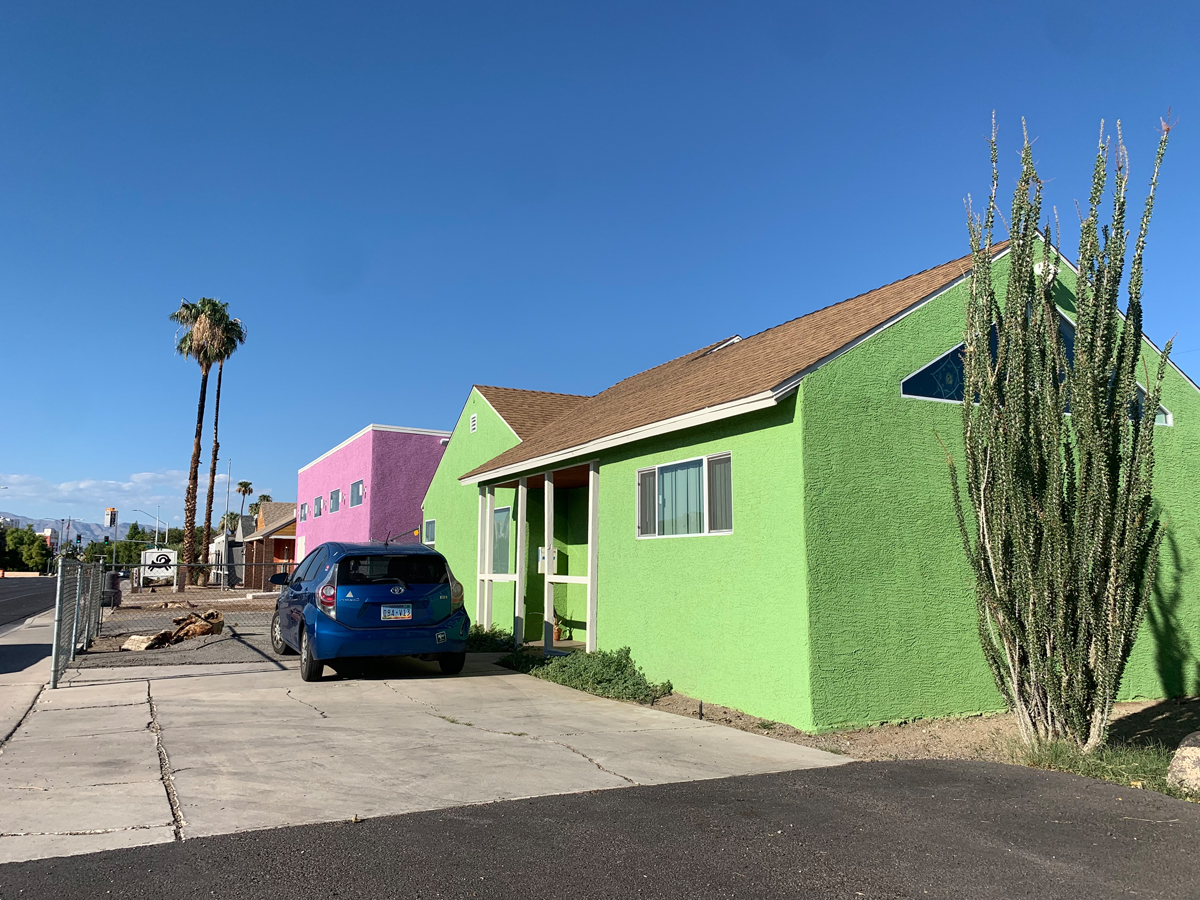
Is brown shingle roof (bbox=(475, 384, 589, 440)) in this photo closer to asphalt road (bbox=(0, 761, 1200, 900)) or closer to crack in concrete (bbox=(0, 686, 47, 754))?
crack in concrete (bbox=(0, 686, 47, 754))

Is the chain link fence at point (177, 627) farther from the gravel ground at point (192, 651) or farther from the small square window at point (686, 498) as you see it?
the small square window at point (686, 498)

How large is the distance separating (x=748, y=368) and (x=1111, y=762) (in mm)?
5310

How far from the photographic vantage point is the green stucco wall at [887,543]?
777cm

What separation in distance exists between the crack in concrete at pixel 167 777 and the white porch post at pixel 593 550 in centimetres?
513

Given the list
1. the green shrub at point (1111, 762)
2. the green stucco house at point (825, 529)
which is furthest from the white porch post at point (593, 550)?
the green shrub at point (1111, 762)

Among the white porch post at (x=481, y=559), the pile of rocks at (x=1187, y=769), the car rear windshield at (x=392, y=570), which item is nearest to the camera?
the pile of rocks at (x=1187, y=769)

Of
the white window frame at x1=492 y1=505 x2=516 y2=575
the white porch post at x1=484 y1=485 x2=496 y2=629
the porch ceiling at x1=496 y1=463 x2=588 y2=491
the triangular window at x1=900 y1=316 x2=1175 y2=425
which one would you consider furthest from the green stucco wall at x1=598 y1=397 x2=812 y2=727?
the white porch post at x1=484 y1=485 x2=496 y2=629

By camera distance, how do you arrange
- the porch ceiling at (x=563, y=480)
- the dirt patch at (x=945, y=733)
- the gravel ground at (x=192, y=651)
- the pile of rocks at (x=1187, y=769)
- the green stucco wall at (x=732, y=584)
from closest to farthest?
the pile of rocks at (x=1187, y=769) < the dirt patch at (x=945, y=733) < the green stucco wall at (x=732, y=584) < the gravel ground at (x=192, y=651) < the porch ceiling at (x=563, y=480)

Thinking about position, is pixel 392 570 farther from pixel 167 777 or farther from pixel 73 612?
pixel 73 612

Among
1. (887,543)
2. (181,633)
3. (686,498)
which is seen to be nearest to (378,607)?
(686,498)

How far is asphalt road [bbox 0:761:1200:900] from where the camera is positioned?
385 cm

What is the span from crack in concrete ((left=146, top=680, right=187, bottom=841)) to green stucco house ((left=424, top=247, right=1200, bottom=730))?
16.3ft

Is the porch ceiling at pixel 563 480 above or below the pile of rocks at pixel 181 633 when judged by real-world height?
above

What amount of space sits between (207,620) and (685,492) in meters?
10.7
